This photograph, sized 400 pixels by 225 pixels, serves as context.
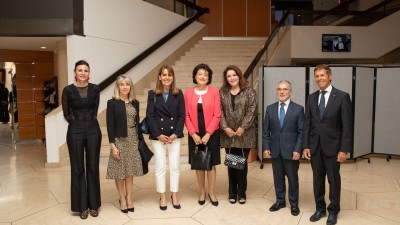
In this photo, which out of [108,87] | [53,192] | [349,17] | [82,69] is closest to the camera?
[82,69]

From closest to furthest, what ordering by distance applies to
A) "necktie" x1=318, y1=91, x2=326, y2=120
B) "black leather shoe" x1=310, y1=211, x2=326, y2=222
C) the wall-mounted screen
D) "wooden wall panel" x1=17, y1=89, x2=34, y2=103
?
1. "necktie" x1=318, y1=91, x2=326, y2=120
2. "black leather shoe" x1=310, y1=211, x2=326, y2=222
3. "wooden wall panel" x1=17, y1=89, x2=34, y2=103
4. the wall-mounted screen

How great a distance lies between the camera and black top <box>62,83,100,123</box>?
3.49 meters

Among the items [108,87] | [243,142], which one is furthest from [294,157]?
[108,87]

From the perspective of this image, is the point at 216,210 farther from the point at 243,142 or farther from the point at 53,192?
the point at 53,192

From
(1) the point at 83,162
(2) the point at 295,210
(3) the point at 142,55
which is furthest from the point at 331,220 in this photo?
(3) the point at 142,55

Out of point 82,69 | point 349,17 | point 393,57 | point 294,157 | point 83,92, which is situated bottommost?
point 294,157

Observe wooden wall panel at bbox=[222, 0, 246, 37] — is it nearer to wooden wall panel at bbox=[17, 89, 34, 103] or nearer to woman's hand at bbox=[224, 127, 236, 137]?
wooden wall panel at bbox=[17, 89, 34, 103]

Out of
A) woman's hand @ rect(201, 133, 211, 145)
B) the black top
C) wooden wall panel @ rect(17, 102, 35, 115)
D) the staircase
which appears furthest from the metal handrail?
woman's hand @ rect(201, 133, 211, 145)

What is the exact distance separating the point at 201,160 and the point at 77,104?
1.43 metres

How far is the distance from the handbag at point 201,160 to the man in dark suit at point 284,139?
612 mm

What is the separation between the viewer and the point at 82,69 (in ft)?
11.4

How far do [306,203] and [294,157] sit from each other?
83 centimetres

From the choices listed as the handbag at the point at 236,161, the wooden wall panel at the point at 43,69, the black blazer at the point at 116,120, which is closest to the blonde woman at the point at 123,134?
the black blazer at the point at 116,120

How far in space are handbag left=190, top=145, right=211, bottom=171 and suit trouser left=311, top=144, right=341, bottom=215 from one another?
42.5 inches
